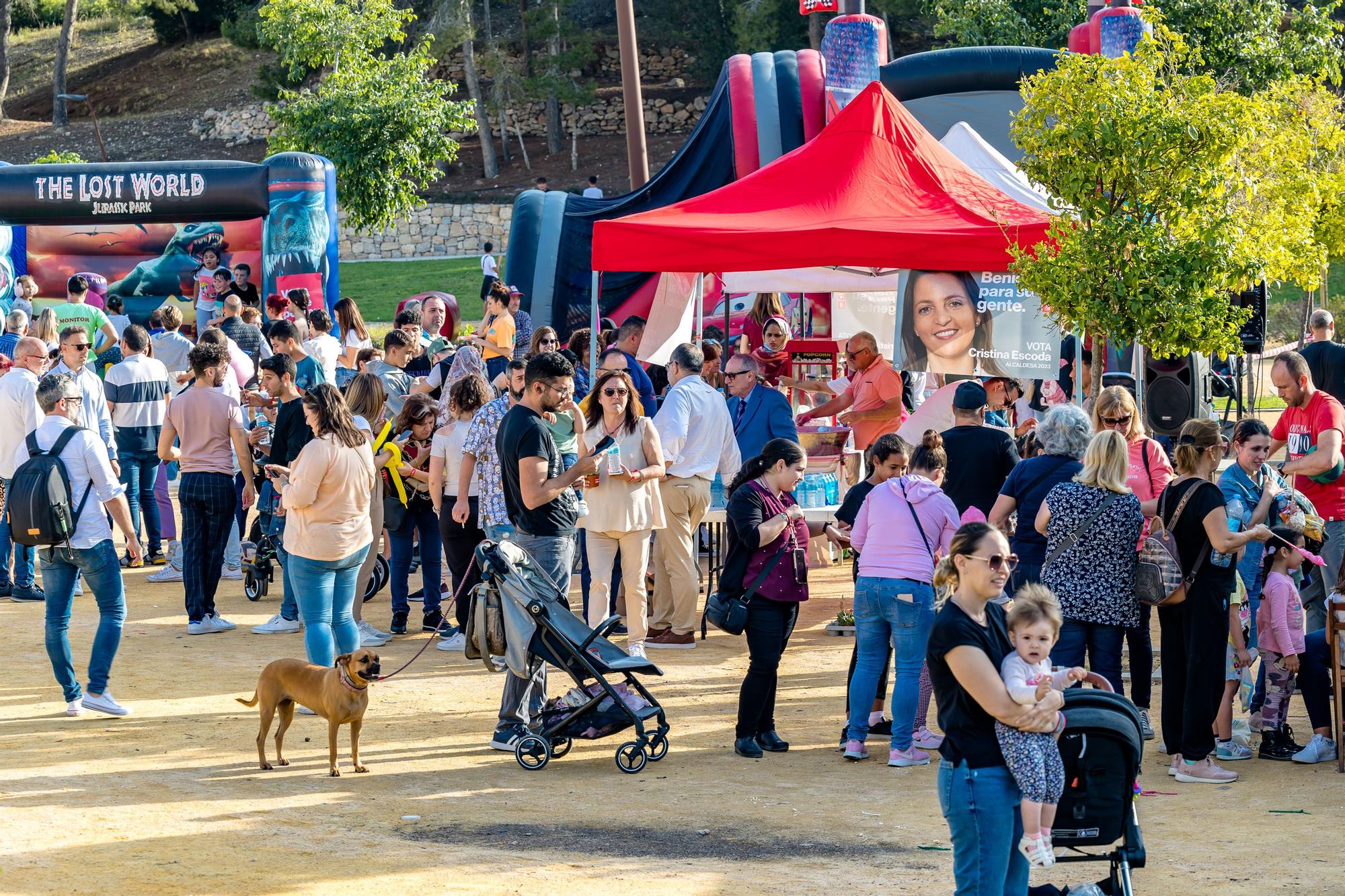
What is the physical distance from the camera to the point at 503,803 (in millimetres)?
6363

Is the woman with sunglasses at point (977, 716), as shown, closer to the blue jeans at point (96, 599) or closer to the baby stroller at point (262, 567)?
the blue jeans at point (96, 599)

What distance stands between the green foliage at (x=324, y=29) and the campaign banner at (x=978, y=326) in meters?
23.6

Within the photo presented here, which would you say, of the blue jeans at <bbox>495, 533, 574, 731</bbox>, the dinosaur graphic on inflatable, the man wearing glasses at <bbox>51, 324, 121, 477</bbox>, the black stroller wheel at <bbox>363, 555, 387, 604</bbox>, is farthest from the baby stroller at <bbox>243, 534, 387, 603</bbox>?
the dinosaur graphic on inflatable

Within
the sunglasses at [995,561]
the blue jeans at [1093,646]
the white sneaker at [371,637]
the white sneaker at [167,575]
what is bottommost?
the white sneaker at [371,637]

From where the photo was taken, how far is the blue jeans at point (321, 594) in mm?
7199

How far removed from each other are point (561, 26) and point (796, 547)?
123ft

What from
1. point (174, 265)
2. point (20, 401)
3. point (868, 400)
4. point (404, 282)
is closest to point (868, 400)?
point (868, 400)

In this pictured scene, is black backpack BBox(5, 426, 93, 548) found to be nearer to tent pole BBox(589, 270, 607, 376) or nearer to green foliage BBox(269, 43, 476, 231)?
tent pole BBox(589, 270, 607, 376)

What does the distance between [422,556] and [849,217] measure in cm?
354

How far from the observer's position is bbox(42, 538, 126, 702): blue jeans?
744cm

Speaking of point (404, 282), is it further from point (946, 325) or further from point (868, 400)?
point (946, 325)

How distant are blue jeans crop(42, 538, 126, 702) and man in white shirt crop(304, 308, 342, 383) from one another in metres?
4.08

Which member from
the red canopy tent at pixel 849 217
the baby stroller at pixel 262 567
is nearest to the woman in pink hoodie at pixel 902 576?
the red canopy tent at pixel 849 217

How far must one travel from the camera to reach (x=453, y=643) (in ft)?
30.6
